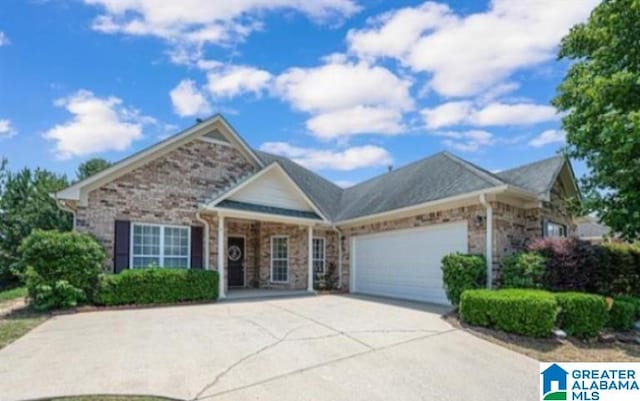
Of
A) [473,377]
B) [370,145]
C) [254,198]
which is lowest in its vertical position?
[473,377]

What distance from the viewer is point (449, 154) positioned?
583 inches

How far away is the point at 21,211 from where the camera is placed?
24406 mm

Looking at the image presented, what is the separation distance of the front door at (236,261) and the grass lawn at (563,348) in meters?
11.4

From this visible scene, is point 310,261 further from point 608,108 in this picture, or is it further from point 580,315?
point 608,108

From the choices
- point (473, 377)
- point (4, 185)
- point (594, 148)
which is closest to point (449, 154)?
point (594, 148)

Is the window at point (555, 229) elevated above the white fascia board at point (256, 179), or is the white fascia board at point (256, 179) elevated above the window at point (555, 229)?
the white fascia board at point (256, 179)

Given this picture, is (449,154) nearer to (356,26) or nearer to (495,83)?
(495,83)

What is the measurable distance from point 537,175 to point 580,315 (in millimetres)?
6121

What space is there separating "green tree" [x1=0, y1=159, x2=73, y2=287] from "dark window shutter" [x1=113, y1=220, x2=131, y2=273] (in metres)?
14.7

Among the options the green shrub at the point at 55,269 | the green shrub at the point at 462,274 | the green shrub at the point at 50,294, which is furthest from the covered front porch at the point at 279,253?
the green shrub at the point at 462,274

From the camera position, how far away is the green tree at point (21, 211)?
76.6 ft

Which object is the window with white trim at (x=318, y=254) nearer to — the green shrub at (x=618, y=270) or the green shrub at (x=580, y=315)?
the green shrub at (x=618, y=270)

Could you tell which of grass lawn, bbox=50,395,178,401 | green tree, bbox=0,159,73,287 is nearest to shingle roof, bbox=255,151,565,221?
grass lawn, bbox=50,395,178,401

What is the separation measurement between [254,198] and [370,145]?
9024 mm
